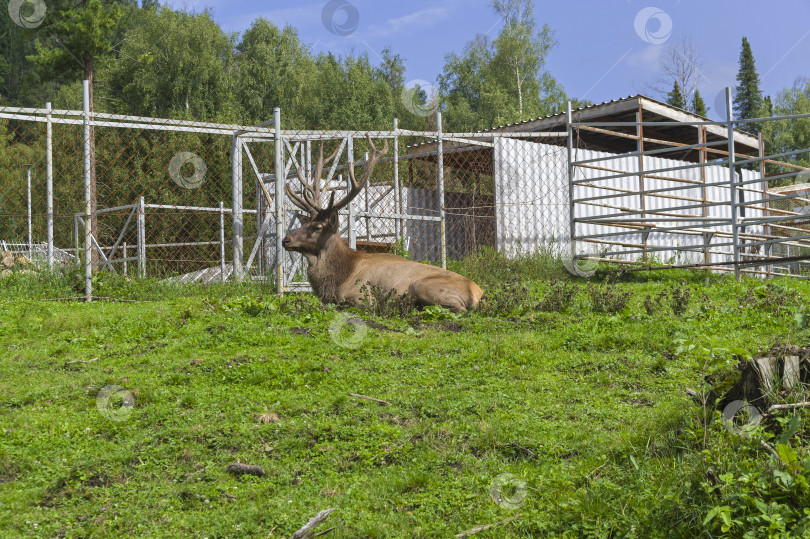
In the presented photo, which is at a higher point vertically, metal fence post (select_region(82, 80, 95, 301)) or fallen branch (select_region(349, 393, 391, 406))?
metal fence post (select_region(82, 80, 95, 301))

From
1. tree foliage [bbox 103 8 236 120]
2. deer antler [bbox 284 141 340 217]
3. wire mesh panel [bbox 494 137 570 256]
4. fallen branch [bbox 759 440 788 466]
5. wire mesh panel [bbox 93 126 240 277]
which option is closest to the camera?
fallen branch [bbox 759 440 788 466]

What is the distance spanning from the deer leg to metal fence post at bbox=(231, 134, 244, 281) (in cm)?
297

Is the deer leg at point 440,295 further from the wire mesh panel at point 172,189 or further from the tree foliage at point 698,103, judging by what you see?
the tree foliage at point 698,103

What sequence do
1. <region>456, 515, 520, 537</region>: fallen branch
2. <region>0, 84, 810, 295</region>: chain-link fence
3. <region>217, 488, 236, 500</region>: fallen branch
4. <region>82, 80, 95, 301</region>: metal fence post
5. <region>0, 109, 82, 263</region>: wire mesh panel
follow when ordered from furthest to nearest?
<region>0, 109, 82, 263</region>: wire mesh panel
<region>0, 84, 810, 295</region>: chain-link fence
<region>82, 80, 95, 301</region>: metal fence post
<region>217, 488, 236, 500</region>: fallen branch
<region>456, 515, 520, 537</region>: fallen branch

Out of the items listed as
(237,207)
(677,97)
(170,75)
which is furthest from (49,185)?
(677,97)

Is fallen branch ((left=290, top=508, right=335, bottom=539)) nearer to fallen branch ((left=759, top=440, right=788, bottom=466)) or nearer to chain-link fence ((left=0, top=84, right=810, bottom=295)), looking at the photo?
fallen branch ((left=759, top=440, right=788, bottom=466))

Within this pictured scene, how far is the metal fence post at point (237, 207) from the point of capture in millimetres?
10445

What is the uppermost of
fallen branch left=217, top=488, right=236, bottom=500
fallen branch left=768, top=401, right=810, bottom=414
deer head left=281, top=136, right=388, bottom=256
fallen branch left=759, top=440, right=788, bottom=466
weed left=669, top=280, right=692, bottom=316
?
deer head left=281, top=136, right=388, bottom=256

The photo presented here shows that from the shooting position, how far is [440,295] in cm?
896

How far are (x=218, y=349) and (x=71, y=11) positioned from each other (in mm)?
22699

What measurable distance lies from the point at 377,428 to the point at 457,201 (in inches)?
572

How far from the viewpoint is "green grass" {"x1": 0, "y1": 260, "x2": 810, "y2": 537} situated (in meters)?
3.41

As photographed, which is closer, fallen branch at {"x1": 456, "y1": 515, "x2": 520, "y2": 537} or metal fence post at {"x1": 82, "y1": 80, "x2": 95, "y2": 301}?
fallen branch at {"x1": 456, "y1": 515, "x2": 520, "y2": 537}

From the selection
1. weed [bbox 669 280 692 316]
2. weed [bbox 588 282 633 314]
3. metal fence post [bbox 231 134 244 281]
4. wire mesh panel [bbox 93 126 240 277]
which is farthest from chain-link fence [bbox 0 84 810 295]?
weed [bbox 588 282 633 314]
